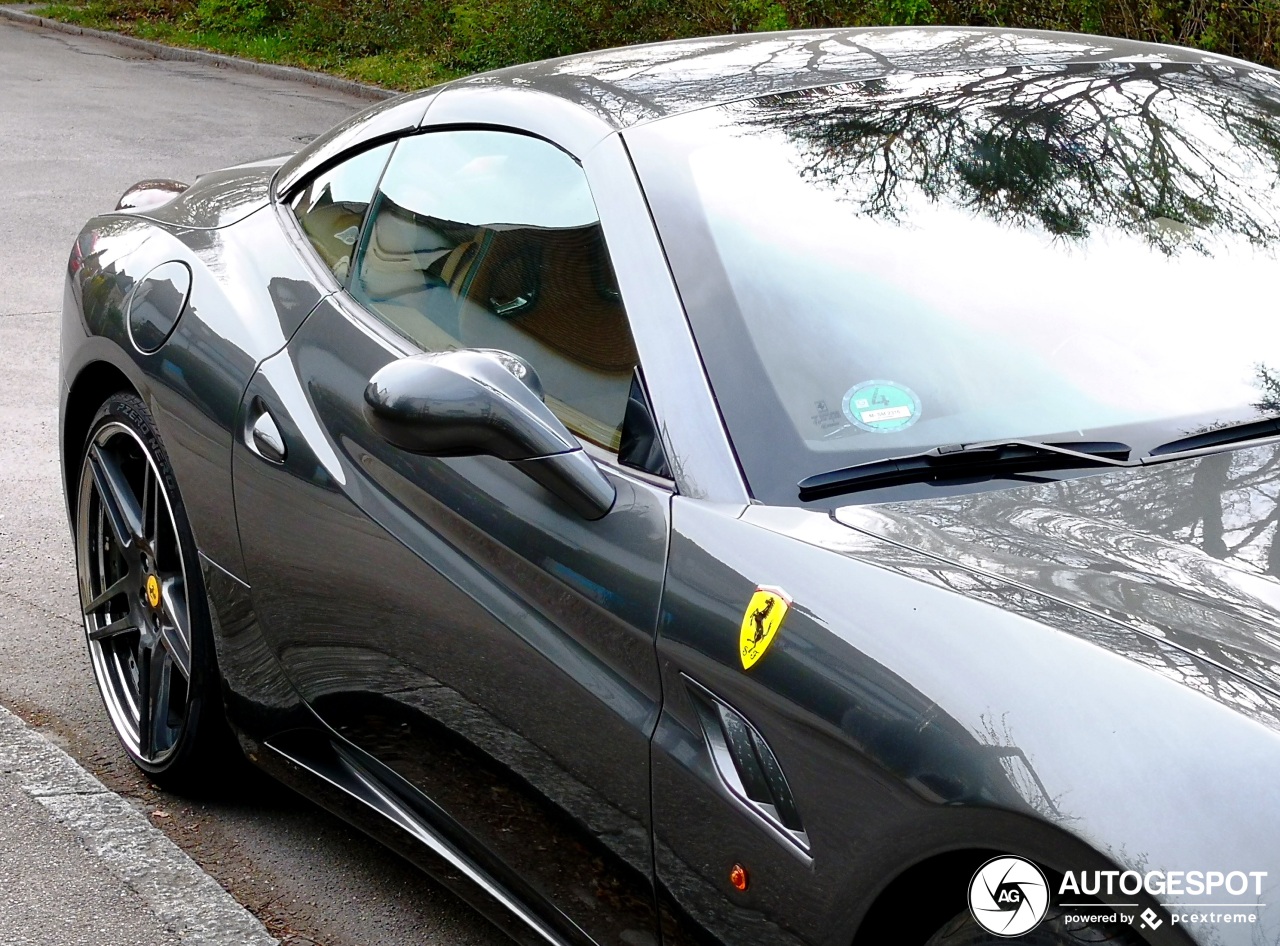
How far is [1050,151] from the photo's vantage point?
242 centimetres

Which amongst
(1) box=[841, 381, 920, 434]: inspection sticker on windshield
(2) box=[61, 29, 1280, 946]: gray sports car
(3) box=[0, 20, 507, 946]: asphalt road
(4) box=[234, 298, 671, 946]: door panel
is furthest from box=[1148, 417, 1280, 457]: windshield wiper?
(3) box=[0, 20, 507, 946]: asphalt road

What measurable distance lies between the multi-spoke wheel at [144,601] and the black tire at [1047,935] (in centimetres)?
190

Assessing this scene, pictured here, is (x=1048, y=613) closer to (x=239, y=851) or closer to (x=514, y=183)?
(x=514, y=183)

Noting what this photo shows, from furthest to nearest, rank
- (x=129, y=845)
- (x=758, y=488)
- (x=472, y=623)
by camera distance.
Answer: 1. (x=129, y=845)
2. (x=472, y=623)
3. (x=758, y=488)

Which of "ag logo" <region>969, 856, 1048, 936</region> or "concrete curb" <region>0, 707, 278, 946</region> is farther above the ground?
"ag logo" <region>969, 856, 1048, 936</region>

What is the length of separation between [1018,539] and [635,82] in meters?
1.23

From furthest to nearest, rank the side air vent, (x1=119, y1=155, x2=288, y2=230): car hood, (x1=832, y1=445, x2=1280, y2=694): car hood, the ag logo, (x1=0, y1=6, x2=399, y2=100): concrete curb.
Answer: (x1=0, y1=6, x2=399, y2=100): concrete curb
(x1=119, y1=155, x2=288, y2=230): car hood
the side air vent
(x1=832, y1=445, x2=1280, y2=694): car hood
the ag logo

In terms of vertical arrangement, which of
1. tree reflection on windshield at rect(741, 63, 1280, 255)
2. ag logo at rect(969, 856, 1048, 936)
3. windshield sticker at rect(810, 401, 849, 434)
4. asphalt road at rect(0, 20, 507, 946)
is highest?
tree reflection on windshield at rect(741, 63, 1280, 255)

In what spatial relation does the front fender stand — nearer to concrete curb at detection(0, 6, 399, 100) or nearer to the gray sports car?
the gray sports car

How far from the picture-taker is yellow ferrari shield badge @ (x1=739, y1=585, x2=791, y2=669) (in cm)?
171

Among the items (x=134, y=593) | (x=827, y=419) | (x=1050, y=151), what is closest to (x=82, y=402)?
(x=134, y=593)

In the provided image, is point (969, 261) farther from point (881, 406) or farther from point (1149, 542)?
point (1149, 542)

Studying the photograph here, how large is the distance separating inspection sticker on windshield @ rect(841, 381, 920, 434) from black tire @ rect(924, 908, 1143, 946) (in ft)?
2.31
